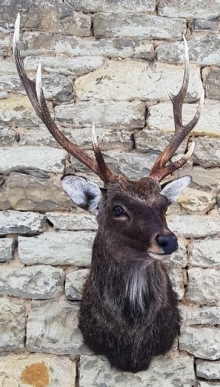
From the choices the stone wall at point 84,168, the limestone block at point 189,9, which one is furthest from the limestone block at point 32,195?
the limestone block at point 189,9

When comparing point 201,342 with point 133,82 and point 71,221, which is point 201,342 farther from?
point 133,82

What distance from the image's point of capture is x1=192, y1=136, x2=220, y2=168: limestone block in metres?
3.92

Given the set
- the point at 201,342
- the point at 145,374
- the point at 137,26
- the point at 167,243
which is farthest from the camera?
the point at 137,26

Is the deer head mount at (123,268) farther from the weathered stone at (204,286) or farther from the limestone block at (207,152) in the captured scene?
the limestone block at (207,152)

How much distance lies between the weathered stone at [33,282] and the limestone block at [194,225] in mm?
699

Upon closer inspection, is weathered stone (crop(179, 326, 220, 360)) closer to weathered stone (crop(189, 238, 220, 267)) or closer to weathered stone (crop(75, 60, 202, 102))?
weathered stone (crop(189, 238, 220, 267))

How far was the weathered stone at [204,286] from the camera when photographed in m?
3.66

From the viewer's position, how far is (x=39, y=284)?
3664mm

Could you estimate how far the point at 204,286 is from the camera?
145 inches

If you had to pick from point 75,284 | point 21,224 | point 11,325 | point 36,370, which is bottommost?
point 36,370

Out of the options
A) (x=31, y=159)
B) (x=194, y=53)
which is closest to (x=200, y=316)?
(x=31, y=159)

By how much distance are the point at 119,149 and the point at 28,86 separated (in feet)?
2.65

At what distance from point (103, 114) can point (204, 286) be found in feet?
3.85

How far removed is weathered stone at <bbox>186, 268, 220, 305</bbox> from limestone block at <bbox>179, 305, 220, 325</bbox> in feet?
0.16
